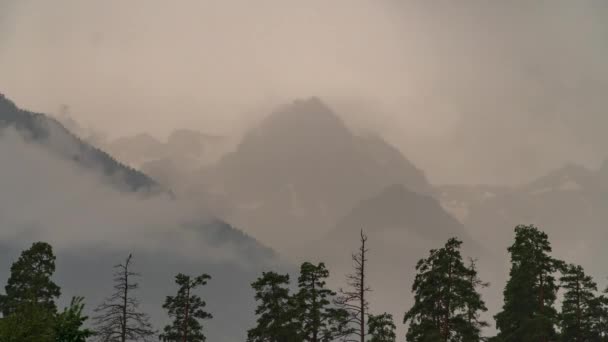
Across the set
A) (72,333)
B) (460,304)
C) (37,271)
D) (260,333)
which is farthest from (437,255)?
(37,271)

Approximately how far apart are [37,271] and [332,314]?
89.8ft

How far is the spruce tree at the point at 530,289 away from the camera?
48.8 m

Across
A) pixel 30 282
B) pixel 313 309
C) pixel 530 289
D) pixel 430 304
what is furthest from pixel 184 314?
pixel 530 289

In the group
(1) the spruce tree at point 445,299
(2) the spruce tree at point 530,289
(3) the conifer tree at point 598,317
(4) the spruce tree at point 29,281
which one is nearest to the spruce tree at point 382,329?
(1) the spruce tree at point 445,299

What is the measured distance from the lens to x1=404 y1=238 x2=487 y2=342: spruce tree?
4225 cm

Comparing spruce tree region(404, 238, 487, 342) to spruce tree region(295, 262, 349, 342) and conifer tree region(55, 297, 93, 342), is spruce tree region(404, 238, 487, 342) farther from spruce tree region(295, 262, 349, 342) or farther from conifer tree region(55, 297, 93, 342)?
conifer tree region(55, 297, 93, 342)

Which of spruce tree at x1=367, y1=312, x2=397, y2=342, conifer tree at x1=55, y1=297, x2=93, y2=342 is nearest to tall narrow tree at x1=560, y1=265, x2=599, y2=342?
spruce tree at x1=367, y1=312, x2=397, y2=342

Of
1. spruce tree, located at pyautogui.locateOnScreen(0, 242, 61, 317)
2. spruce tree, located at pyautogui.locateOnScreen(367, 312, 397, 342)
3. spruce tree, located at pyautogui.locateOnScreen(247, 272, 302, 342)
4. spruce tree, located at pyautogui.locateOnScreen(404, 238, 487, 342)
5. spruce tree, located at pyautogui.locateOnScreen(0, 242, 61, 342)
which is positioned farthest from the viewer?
spruce tree, located at pyautogui.locateOnScreen(0, 242, 61, 317)

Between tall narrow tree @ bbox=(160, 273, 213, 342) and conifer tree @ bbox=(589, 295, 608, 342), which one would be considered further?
conifer tree @ bbox=(589, 295, 608, 342)

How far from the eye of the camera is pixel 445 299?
Result: 140ft

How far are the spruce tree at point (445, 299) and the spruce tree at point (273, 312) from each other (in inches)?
424

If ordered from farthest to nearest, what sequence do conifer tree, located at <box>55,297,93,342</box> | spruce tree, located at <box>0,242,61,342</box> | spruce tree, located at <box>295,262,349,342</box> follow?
1. spruce tree, located at <box>0,242,61,342</box>
2. spruce tree, located at <box>295,262,349,342</box>
3. conifer tree, located at <box>55,297,93,342</box>

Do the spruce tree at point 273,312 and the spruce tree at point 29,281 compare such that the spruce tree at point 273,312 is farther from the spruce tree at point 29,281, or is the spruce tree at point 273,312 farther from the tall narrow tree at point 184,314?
the spruce tree at point 29,281

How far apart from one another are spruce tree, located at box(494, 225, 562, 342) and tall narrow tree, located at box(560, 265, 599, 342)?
8.27 ft
